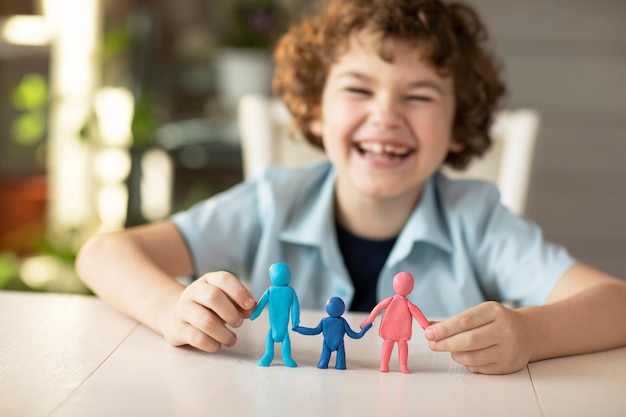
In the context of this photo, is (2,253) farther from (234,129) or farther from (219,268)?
(219,268)

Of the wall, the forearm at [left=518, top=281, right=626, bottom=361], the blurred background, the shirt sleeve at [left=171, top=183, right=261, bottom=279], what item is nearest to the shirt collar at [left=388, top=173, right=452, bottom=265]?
the shirt sleeve at [left=171, top=183, right=261, bottom=279]

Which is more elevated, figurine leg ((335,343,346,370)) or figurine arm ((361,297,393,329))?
figurine arm ((361,297,393,329))

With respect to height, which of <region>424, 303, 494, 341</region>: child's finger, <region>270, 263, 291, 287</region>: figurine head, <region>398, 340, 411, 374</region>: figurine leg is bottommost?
<region>398, 340, 411, 374</region>: figurine leg

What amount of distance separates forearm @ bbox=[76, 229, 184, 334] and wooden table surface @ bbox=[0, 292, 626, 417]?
0.03 m

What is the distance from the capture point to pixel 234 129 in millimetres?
2758

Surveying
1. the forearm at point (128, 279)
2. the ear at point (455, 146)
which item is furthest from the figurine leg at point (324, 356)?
the ear at point (455, 146)

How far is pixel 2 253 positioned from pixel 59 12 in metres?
0.79

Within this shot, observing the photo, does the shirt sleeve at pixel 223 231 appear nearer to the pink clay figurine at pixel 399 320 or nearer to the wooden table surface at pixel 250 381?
the wooden table surface at pixel 250 381

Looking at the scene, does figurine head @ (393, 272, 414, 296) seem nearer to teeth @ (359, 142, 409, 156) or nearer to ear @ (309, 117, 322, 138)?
teeth @ (359, 142, 409, 156)

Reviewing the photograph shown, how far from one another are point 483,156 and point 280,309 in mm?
955

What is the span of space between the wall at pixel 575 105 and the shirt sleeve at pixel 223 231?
1.61 meters

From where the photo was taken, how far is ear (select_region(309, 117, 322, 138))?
1.66 m

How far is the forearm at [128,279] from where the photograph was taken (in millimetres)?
1038

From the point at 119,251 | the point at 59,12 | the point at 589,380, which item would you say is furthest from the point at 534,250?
the point at 59,12
